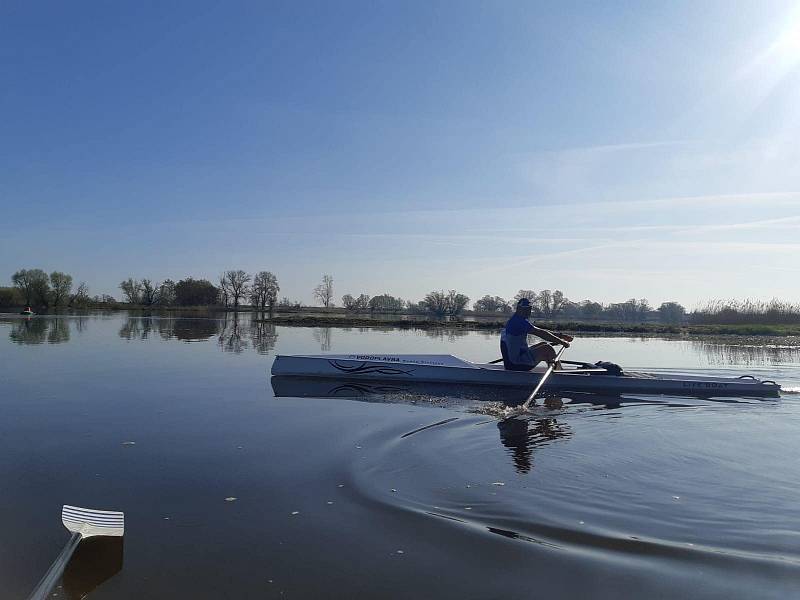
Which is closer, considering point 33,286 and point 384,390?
point 384,390

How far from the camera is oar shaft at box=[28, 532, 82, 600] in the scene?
3963mm

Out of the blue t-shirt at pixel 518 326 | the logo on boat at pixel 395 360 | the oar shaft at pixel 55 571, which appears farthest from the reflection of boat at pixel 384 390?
the oar shaft at pixel 55 571

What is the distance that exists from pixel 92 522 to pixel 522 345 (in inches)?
461

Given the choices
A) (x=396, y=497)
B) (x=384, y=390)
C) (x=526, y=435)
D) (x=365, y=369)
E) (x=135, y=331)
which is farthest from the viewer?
(x=135, y=331)

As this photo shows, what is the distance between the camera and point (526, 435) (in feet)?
31.1

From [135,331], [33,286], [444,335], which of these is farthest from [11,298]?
[444,335]

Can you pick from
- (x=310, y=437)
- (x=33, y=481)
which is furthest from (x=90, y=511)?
(x=310, y=437)

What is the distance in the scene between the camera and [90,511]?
487 centimetres

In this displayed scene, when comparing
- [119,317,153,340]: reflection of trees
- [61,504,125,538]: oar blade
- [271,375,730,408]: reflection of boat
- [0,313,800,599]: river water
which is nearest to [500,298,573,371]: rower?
[271,375,730,408]: reflection of boat

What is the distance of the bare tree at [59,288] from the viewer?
86062 millimetres

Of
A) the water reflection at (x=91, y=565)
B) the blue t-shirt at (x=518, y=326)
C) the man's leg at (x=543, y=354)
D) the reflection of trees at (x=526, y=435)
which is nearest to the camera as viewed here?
the water reflection at (x=91, y=565)

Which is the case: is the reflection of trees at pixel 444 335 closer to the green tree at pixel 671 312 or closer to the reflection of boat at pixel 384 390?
the reflection of boat at pixel 384 390

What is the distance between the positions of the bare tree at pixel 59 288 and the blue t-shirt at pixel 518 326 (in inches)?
3483

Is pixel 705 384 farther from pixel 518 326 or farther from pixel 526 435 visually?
pixel 526 435
